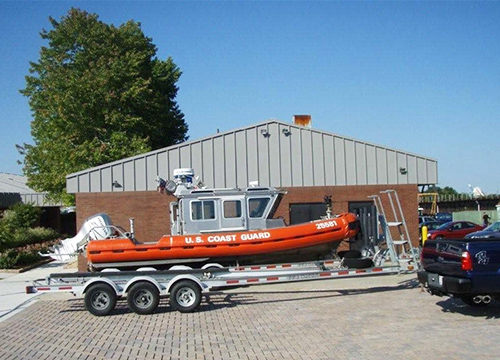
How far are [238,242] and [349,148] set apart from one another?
29.0 ft

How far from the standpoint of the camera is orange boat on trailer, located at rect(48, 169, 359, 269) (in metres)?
15.2

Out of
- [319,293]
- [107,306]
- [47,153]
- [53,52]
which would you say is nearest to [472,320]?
[319,293]

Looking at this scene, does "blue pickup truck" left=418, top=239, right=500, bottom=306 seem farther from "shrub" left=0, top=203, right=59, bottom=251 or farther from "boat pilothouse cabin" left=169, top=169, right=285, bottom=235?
"shrub" left=0, top=203, right=59, bottom=251

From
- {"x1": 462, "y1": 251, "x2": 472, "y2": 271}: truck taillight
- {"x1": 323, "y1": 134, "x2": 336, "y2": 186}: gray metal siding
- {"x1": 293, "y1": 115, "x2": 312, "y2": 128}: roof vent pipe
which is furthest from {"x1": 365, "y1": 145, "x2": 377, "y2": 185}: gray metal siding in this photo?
{"x1": 462, "y1": 251, "x2": 472, "y2": 271}: truck taillight

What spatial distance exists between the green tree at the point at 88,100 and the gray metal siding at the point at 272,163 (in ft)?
40.3

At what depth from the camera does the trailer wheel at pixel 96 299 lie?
13.5 meters

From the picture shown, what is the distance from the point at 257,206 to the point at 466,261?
21.1ft

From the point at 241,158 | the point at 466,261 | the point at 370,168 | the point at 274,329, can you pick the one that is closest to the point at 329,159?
the point at 370,168

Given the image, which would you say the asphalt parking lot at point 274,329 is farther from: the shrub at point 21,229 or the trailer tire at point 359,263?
the shrub at point 21,229

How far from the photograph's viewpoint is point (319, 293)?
1571 cm

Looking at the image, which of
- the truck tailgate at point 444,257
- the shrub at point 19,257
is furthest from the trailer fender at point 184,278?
the shrub at point 19,257

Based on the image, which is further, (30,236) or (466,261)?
(30,236)

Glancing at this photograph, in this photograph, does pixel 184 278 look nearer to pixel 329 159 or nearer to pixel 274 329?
pixel 274 329

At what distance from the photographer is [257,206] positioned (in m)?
16.3
